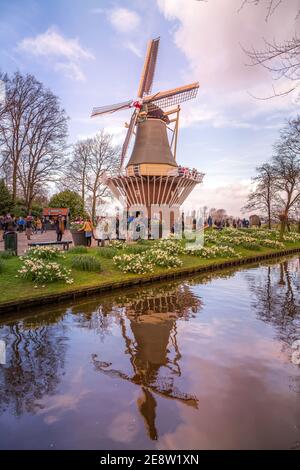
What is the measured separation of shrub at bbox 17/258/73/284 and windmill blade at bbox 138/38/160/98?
87.3ft

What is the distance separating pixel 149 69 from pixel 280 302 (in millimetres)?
29769

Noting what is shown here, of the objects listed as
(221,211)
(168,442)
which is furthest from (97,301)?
(221,211)

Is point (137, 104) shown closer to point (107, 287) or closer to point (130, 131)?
point (130, 131)

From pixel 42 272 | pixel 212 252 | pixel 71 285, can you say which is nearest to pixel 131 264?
pixel 71 285

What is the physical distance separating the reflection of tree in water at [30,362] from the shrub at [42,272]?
2321 mm

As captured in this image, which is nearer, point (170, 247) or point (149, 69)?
point (170, 247)

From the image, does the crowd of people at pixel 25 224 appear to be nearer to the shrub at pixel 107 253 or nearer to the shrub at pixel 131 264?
the shrub at pixel 107 253

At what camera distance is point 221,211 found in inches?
3123

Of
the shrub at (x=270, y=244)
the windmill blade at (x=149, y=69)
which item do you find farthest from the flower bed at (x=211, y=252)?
the windmill blade at (x=149, y=69)

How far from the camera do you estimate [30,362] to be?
5.62 meters

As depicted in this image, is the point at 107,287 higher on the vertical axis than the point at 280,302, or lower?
higher

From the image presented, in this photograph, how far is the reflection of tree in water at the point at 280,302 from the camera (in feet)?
23.4

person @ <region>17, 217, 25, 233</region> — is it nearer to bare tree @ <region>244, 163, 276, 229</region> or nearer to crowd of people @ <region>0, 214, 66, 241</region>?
crowd of people @ <region>0, 214, 66, 241</region>

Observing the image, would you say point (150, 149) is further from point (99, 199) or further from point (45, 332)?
point (45, 332)
